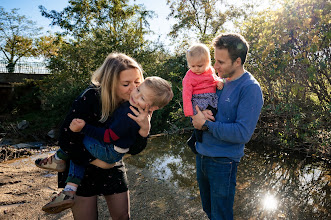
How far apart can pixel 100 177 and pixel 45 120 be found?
45.1 ft

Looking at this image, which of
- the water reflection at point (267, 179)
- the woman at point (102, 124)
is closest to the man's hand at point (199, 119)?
the woman at point (102, 124)

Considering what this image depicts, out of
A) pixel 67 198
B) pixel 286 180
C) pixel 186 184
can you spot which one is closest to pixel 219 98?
pixel 67 198

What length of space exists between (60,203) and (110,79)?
904mm

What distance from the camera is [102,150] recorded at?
1779 mm

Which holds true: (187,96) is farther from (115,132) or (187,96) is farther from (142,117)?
(115,132)

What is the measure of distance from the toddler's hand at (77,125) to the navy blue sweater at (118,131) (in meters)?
0.04

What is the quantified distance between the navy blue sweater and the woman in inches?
2.4

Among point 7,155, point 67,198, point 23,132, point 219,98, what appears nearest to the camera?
point 67,198

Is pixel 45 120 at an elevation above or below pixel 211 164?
below

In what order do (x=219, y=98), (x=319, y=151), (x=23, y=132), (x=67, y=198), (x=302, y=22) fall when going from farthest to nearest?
(x=23, y=132) < (x=319, y=151) < (x=302, y=22) < (x=219, y=98) < (x=67, y=198)

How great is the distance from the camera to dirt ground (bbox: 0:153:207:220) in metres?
3.31

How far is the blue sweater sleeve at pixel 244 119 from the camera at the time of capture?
68.7 inches

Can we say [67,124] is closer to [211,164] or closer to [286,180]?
[211,164]

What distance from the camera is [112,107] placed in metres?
1.86
